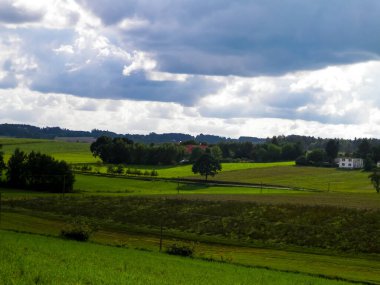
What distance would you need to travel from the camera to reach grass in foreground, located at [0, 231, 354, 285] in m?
22.4

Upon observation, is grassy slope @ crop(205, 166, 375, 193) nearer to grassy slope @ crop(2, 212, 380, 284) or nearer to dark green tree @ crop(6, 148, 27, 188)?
dark green tree @ crop(6, 148, 27, 188)

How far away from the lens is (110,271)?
26.4m

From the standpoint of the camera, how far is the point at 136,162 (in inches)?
7741

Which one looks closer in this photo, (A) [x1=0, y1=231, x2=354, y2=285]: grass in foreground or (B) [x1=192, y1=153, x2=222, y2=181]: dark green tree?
(A) [x1=0, y1=231, x2=354, y2=285]: grass in foreground

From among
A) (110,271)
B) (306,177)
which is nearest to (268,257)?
(110,271)

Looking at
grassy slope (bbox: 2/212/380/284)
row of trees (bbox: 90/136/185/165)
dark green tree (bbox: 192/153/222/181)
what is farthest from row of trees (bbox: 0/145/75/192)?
row of trees (bbox: 90/136/185/165)

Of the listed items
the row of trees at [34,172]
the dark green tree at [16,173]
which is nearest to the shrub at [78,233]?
the row of trees at [34,172]

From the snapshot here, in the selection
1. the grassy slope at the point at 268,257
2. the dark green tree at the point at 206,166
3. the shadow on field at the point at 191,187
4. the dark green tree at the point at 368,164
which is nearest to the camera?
the grassy slope at the point at 268,257

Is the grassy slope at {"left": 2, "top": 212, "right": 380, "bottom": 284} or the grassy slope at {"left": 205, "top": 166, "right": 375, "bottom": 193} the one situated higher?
the grassy slope at {"left": 205, "top": 166, "right": 375, "bottom": 193}

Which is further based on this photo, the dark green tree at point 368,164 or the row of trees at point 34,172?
the dark green tree at point 368,164

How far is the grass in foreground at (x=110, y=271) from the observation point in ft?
73.5

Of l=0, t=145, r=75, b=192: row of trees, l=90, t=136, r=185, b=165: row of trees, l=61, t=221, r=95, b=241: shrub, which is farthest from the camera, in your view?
→ l=90, t=136, r=185, b=165: row of trees

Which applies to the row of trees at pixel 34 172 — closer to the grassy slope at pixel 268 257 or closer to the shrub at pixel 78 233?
the grassy slope at pixel 268 257

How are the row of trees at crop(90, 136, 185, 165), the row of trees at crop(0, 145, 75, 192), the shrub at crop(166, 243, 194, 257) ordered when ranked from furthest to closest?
the row of trees at crop(90, 136, 185, 165) < the row of trees at crop(0, 145, 75, 192) < the shrub at crop(166, 243, 194, 257)
